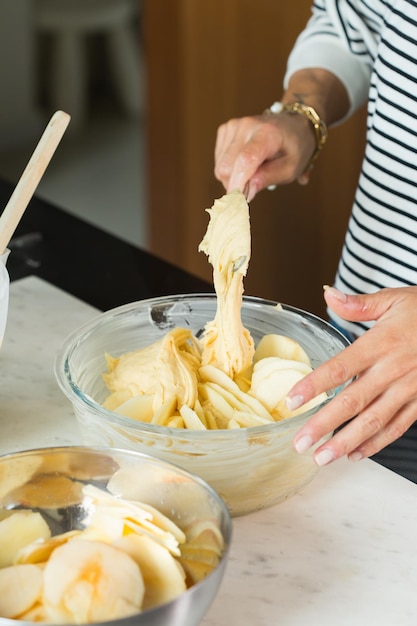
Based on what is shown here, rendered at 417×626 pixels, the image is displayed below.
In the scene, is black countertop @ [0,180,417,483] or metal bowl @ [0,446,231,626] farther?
black countertop @ [0,180,417,483]

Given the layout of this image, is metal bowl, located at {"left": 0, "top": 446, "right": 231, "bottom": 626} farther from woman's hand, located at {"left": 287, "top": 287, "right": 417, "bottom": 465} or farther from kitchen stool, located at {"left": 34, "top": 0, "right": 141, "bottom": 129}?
kitchen stool, located at {"left": 34, "top": 0, "right": 141, "bottom": 129}

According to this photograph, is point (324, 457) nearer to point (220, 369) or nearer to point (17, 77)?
point (220, 369)

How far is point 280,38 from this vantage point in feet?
6.97

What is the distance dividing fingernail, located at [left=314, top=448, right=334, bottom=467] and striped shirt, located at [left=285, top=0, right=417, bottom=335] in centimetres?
46

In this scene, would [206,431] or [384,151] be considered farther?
[384,151]

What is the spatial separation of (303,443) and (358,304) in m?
0.15

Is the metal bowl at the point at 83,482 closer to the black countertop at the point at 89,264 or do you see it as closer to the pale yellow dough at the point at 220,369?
the pale yellow dough at the point at 220,369

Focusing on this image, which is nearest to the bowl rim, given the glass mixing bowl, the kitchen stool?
the glass mixing bowl

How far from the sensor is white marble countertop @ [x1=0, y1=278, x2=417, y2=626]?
706mm

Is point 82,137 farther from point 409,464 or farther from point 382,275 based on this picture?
point 409,464

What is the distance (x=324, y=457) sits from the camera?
30.2 inches

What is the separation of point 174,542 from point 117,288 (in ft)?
1.98

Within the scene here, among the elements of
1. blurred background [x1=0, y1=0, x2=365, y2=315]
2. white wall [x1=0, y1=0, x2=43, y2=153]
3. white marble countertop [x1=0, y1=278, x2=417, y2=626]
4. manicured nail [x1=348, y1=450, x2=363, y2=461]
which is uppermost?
manicured nail [x1=348, y1=450, x2=363, y2=461]

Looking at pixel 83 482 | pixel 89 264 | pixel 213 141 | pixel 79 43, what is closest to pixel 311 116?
pixel 89 264
